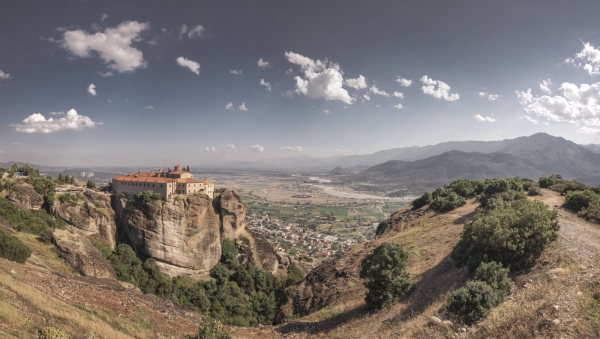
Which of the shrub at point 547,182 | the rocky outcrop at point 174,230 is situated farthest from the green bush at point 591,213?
the rocky outcrop at point 174,230

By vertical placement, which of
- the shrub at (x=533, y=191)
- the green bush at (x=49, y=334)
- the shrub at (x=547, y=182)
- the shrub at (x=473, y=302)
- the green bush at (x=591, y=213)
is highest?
the shrub at (x=547, y=182)

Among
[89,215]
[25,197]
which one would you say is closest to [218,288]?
[89,215]

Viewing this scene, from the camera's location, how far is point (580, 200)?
1099 inches

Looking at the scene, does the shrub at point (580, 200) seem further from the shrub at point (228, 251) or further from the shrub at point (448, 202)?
the shrub at point (228, 251)

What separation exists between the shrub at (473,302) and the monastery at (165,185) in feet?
148

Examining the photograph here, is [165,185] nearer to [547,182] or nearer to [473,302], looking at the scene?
[473,302]

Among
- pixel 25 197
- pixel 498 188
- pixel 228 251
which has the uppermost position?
pixel 498 188

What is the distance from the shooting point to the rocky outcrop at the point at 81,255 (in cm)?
2958

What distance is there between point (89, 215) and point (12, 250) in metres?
22.4

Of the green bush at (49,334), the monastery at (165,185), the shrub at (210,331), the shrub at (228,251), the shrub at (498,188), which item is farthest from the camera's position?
the shrub at (228,251)

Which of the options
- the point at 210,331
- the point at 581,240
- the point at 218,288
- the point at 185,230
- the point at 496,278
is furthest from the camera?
the point at 185,230

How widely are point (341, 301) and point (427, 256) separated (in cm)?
956

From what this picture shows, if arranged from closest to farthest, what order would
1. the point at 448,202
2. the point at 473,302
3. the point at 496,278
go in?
1. the point at 473,302
2. the point at 496,278
3. the point at 448,202

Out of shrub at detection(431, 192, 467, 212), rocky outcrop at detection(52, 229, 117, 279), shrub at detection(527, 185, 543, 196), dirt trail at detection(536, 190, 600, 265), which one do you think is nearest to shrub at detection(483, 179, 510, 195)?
shrub at detection(431, 192, 467, 212)
